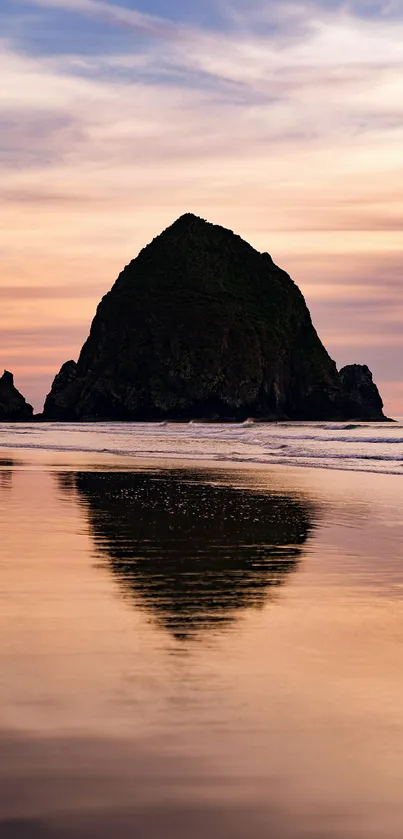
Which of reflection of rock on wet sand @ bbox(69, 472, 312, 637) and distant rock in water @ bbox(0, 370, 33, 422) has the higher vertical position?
distant rock in water @ bbox(0, 370, 33, 422)

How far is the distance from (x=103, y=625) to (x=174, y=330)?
191 metres

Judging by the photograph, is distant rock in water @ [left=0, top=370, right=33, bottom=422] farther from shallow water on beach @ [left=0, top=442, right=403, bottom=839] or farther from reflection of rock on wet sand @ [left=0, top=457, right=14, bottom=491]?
shallow water on beach @ [left=0, top=442, right=403, bottom=839]

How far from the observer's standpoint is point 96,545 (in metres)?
13.1

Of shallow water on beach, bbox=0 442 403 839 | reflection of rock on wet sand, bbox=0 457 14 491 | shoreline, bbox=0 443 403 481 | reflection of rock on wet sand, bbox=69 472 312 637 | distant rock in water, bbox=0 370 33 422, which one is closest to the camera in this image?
shallow water on beach, bbox=0 442 403 839

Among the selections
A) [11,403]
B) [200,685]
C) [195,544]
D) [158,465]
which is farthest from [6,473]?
[11,403]

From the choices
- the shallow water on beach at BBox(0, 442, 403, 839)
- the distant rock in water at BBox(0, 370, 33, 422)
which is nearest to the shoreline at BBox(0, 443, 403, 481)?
the shallow water on beach at BBox(0, 442, 403, 839)

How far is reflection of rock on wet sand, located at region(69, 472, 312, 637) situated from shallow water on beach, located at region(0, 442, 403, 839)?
5 cm

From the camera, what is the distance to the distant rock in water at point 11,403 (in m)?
191

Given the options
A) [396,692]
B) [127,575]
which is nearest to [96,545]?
[127,575]

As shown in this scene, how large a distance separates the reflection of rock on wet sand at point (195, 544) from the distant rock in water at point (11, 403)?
558 feet

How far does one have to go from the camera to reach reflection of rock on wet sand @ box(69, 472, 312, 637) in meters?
9.20

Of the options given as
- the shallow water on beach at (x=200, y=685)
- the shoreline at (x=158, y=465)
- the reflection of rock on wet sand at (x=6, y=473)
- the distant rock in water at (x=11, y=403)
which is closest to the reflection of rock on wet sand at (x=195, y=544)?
the shallow water on beach at (x=200, y=685)

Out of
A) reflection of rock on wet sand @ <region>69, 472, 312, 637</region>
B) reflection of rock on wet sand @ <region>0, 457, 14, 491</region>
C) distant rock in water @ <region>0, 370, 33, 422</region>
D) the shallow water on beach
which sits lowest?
the shallow water on beach

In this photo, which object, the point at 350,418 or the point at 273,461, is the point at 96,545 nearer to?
the point at 273,461
